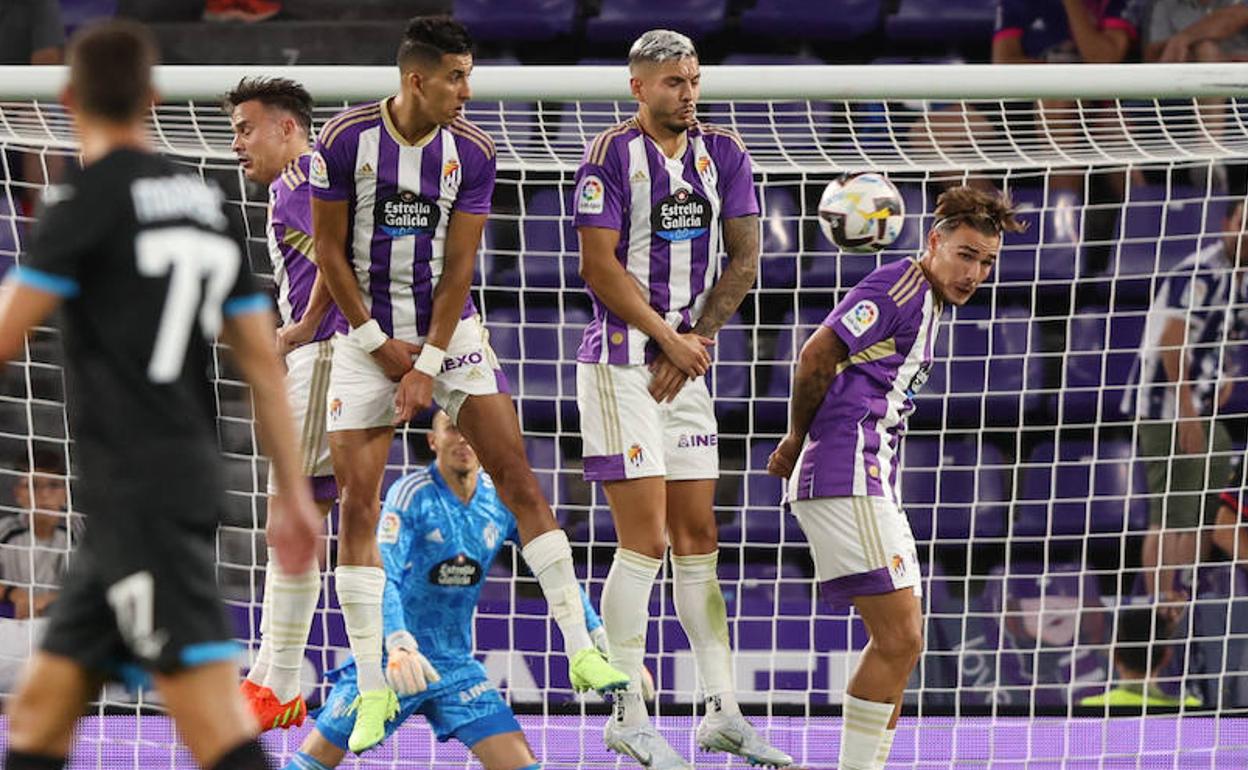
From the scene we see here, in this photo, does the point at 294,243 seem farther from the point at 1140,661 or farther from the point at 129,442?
the point at 1140,661

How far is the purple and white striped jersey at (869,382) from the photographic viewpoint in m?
5.47

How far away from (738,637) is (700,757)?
1.13 meters

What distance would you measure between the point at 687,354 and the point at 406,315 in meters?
0.79

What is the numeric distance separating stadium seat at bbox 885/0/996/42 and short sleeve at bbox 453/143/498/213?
12.4 feet

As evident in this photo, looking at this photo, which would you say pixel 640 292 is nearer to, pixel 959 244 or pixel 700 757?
pixel 959 244

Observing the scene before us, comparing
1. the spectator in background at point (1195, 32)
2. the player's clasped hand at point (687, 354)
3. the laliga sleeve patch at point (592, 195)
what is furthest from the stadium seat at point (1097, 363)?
the laliga sleeve patch at point (592, 195)

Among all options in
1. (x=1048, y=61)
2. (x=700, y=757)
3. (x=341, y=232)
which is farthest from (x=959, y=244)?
(x=1048, y=61)

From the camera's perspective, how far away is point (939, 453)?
26.7ft

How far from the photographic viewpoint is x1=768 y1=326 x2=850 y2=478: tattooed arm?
5527mm

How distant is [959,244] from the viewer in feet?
18.2

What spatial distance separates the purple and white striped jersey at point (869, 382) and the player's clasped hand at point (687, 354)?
352 mm

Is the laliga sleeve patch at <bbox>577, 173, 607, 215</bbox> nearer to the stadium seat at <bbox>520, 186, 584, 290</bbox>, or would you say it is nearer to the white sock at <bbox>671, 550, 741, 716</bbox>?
the white sock at <bbox>671, 550, 741, 716</bbox>

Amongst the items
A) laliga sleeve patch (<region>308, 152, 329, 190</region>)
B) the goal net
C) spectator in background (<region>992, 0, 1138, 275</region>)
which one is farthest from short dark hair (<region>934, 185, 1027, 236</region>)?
spectator in background (<region>992, 0, 1138, 275</region>)

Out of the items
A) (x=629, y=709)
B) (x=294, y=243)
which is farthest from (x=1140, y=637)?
(x=294, y=243)
